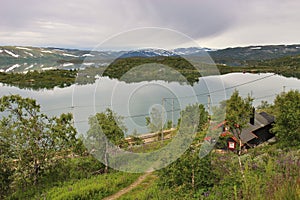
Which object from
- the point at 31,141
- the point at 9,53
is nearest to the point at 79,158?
the point at 31,141

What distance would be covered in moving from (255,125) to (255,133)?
579 millimetres

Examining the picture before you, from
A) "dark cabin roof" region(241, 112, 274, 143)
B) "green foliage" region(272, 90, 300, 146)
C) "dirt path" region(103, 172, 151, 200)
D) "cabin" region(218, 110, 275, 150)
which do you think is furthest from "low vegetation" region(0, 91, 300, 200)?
"dark cabin roof" region(241, 112, 274, 143)

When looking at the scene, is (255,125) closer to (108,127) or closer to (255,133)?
(255,133)

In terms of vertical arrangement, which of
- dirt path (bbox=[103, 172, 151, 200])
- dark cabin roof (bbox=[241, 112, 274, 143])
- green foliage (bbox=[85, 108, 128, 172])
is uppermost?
green foliage (bbox=[85, 108, 128, 172])

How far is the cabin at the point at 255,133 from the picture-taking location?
16844mm

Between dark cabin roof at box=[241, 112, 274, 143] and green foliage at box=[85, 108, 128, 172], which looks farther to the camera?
dark cabin roof at box=[241, 112, 274, 143]

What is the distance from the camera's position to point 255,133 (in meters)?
18.4

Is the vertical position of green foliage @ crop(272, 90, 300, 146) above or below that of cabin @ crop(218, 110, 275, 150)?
above

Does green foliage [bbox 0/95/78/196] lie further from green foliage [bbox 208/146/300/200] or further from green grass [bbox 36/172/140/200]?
green foliage [bbox 208/146/300/200]

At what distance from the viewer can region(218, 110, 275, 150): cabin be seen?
16844 mm

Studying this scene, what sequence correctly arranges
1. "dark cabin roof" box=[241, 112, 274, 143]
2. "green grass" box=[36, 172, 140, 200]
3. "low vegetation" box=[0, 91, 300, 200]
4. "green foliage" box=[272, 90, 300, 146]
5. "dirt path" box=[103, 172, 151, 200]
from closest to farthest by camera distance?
"low vegetation" box=[0, 91, 300, 200] < "green grass" box=[36, 172, 140, 200] < "dirt path" box=[103, 172, 151, 200] < "green foliage" box=[272, 90, 300, 146] < "dark cabin roof" box=[241, 112, 274, 143]

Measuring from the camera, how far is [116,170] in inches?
428

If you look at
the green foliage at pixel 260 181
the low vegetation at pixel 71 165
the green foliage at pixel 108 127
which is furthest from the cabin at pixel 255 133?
the green foliage at pixel 260 181

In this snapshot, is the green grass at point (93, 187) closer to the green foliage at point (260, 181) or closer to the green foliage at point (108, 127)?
the green foliage at point (108, 127)
